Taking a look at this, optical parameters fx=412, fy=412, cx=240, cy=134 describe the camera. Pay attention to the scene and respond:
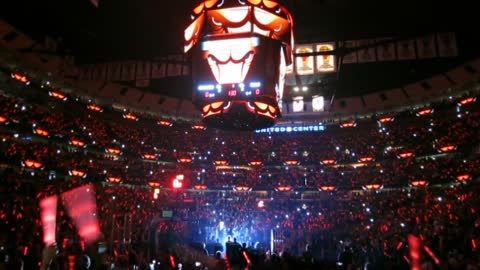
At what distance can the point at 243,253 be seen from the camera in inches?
498

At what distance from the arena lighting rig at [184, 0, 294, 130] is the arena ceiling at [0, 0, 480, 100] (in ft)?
15.0

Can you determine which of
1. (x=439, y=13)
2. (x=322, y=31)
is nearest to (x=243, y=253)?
(x=322, y=31)

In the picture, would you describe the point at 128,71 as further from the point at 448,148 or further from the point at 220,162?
the point at 448,148

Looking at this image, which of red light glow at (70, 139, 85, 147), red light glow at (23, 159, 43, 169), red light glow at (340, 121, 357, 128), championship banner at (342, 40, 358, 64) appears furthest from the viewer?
red light glow at (340, 121, 357, 128)

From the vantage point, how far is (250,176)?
1545 inches

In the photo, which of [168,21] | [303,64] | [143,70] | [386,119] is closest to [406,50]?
[303,64]

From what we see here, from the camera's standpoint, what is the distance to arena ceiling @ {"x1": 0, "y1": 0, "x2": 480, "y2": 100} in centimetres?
1453

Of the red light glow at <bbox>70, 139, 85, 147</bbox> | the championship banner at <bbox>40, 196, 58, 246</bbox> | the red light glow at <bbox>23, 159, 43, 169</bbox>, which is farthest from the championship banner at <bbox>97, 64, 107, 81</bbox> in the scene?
the red light glow at <bbox>70, 139, 85, 147</bbox>

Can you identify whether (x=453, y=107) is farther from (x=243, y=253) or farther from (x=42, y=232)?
(x=42, y=232)

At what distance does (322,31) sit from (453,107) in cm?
2153

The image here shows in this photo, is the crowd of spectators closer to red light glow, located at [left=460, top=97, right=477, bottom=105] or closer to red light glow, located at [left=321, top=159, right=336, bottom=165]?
red light glow, located at [left=321, top=159, right=336, bottom=165]

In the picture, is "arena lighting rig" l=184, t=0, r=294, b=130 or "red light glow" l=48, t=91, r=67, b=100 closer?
"arena lighting rig" l=184, t=0, r=294, b=130

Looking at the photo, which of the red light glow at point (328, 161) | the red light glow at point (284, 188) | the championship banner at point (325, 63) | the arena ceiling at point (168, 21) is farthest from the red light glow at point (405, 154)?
the championship banner at point (325, 63)

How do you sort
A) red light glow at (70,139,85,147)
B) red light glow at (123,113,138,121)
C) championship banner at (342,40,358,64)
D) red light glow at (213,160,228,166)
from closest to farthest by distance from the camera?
championship banner at (342,40,358,64) → red light glow at (70,139,85,147) → red light glow at (123,113,138,121) → red light glow at (213,160,228,166)
